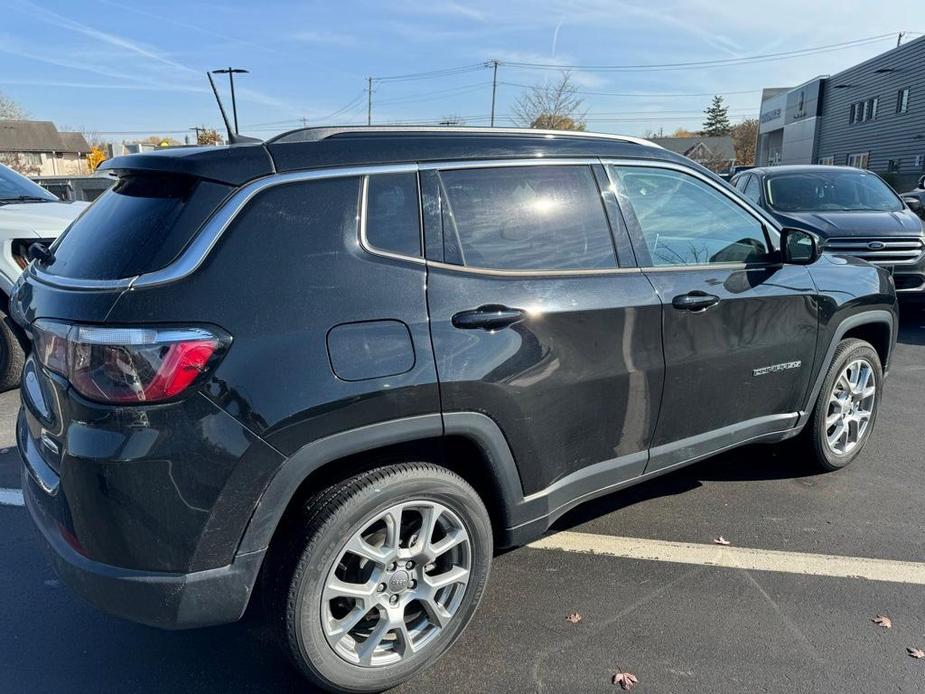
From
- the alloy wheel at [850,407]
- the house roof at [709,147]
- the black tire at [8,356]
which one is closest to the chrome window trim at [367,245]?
the alloy wheel at [850,407]

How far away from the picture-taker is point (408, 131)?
255 centimetres

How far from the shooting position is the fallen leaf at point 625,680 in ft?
8.04

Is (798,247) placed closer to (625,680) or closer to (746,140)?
(625,680)

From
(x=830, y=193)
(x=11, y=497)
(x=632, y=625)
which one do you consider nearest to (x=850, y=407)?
(x=632, y=625)

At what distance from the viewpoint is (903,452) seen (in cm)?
448

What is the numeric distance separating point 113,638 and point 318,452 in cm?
141

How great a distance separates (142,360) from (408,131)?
126 centimetres

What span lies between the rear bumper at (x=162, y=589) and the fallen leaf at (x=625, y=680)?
135cm

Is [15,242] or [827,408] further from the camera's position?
[15,242]

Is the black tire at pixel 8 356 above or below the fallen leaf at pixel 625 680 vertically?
above

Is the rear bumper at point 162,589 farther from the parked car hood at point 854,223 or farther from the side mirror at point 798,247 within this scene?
the parked car hood at point 854,223

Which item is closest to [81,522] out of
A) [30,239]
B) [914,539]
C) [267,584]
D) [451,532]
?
[267,584]

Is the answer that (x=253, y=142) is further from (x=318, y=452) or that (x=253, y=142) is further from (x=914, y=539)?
(x=914, y=539)

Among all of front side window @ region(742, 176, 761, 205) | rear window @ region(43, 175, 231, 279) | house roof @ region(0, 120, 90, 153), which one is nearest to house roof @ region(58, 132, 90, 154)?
A: house roof @ region(0, 120, 90, 153)
